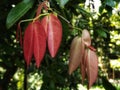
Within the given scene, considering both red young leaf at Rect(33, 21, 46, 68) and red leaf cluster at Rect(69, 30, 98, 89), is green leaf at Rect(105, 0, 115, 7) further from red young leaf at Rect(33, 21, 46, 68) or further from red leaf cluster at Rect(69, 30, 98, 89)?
red young leaf at Rect(33, 21, 46, 68)

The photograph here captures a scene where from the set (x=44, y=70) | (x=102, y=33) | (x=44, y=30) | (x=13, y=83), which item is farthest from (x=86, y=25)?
(x=44, y=30)

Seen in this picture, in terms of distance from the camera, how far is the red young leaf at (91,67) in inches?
30.0

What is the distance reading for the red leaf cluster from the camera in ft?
2.52

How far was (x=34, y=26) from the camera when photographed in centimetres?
74

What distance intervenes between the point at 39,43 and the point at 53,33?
1.7 inches

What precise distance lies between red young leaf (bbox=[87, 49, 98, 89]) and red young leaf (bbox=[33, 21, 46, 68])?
0.12 m

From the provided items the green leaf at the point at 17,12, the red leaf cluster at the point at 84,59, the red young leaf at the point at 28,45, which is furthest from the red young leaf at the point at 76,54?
the green leaf at the point at 17,12

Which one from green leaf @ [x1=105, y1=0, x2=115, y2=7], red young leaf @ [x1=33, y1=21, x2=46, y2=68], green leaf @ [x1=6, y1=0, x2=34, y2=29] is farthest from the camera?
green leaf @ [x1=105, y1=0, x2=115, y2=7]

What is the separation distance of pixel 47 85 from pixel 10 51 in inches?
11.9

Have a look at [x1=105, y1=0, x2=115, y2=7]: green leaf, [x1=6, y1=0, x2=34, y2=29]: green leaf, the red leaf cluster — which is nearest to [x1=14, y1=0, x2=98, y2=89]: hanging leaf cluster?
the red leaf cluster

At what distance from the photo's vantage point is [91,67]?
2.54 ft

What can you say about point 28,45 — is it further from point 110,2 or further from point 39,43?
point 110,2

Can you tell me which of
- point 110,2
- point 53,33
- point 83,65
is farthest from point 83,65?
point 110,2

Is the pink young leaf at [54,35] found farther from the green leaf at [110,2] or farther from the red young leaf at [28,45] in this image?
the green leaf at [110,2]
